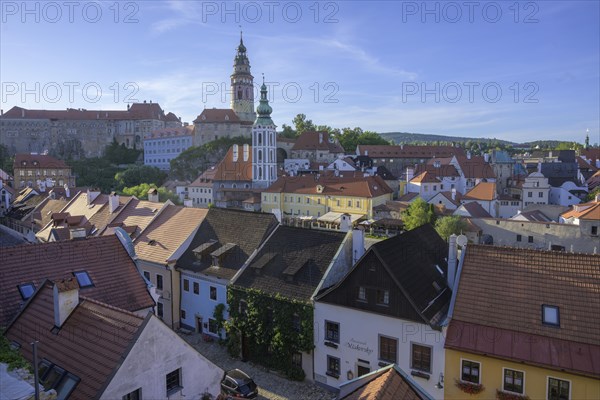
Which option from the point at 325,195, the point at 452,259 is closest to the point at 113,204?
the point at 452,259

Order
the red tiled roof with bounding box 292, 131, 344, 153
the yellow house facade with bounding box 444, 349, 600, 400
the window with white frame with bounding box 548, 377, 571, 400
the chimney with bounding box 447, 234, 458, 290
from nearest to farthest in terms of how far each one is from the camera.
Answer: the yellow house facade with bounding box 444, 349, 600, 400 < the window with white frame with bounding box 548, 377, 571, 400 < the chimney with bounding box 447, 234, 458, 290 < the red tiled roof with bounding box 292, 131, 344, 153

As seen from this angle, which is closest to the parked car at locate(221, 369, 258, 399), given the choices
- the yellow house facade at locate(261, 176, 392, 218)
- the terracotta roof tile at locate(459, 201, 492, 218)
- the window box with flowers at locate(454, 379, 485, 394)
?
the window box with flowers at locate(454, 379, 485, 394)

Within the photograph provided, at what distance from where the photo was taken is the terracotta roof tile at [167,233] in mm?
24641

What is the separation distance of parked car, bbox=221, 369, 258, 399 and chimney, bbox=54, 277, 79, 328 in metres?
7.31

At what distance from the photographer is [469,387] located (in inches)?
564

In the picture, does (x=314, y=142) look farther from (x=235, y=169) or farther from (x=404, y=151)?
(x=235, y=169)

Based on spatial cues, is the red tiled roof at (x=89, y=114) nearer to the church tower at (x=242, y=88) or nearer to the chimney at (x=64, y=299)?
the church tower at (x=242, y=88)

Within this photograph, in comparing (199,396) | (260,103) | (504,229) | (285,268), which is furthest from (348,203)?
(199,396)

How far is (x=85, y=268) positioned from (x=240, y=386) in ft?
23.6

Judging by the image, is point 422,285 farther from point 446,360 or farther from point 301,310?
point 301,310

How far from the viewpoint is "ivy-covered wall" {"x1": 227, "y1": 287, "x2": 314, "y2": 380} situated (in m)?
18.2

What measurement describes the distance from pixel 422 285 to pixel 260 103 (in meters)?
68.8

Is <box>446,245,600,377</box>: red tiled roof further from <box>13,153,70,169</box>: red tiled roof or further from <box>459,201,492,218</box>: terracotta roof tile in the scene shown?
<box>13,153,70,169</box>: red tiled roof

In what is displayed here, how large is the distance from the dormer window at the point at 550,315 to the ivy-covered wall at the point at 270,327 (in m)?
8.27
